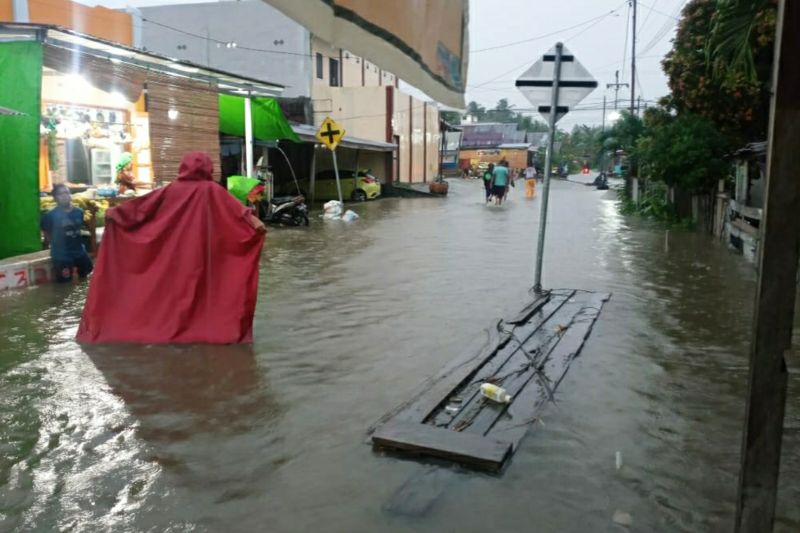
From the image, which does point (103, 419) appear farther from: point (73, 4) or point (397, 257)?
point (73, 4)

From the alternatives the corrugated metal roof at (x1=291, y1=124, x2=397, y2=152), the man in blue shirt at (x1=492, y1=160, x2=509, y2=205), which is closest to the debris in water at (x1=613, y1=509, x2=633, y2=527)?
the corrugated metal roof at (x1=291, y1=124, x2=397, y2=152)

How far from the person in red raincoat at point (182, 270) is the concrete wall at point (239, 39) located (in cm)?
2666

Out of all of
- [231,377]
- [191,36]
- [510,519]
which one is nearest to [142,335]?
[231,377]

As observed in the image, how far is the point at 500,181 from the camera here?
27.8 meters

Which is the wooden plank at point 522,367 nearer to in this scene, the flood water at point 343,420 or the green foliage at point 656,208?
the flood water at point 343,420

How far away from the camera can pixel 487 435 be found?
15.0ft

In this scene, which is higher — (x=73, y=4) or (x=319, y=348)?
(x=73, y=4)

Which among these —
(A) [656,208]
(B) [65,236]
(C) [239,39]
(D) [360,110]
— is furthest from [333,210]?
(D) [360,110]

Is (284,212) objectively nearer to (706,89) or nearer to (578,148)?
(706,89)

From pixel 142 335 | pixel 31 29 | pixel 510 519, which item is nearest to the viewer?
pixel 510 519

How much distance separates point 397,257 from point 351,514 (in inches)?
373

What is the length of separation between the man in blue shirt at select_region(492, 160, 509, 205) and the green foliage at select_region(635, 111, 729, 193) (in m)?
10.1

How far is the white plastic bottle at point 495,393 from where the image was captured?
522 cm

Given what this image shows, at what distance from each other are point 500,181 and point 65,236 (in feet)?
66.3
